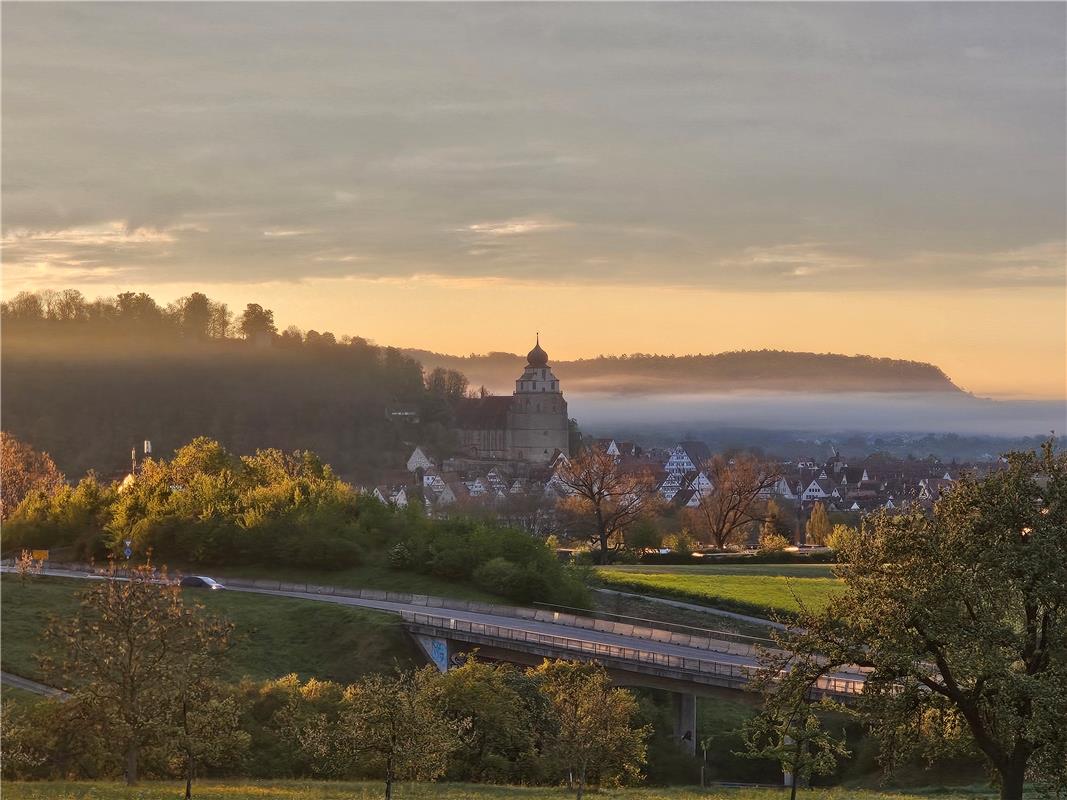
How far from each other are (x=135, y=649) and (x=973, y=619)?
1923cm

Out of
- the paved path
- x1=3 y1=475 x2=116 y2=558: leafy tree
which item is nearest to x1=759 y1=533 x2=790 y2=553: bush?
x1=3 y1=475 x2=116 y2=558: leafy tree

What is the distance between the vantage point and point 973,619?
27156mm

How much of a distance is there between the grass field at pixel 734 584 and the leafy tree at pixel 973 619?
43613 millimetres

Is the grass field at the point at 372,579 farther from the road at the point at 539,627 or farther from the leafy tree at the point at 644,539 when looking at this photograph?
the leafy tree at the point at 644,539

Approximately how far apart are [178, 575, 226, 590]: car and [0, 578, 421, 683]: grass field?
10.9 feet

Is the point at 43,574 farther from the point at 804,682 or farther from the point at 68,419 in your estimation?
the point at 68,419

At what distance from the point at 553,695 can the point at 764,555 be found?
5515 centimetres

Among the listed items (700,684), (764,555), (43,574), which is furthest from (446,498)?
(700,684)

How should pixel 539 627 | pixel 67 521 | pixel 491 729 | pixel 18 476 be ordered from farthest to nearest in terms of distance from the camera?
pixel 18 476 < pixel 67 521 < pixel 539 627 < pixel 491 729

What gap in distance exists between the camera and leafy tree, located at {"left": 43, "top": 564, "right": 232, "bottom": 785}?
3066 cm

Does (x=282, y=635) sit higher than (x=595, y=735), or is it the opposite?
(x=595, y=735)

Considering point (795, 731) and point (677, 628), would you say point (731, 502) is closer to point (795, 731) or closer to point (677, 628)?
point (677, 628)

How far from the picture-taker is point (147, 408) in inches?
7318

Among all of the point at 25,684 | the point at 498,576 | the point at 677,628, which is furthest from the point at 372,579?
the point at 25,684
